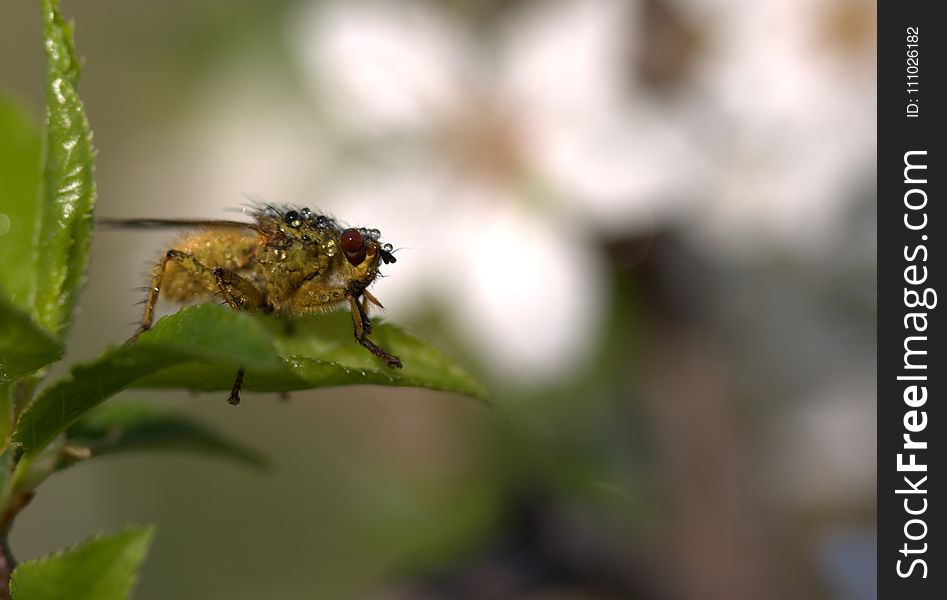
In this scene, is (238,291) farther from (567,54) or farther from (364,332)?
(567,54)

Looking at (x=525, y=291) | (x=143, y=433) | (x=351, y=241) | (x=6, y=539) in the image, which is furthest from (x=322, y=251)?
(x=525, y=291)

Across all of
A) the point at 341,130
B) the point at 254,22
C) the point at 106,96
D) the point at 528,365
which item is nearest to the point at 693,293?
the point at 528,365

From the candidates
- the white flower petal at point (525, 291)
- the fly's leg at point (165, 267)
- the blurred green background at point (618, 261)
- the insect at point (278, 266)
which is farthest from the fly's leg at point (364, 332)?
the white flower petal at point (525, 291)

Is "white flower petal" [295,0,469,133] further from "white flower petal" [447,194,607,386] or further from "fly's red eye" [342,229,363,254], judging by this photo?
"fly's red eye" [342,229,363,254]

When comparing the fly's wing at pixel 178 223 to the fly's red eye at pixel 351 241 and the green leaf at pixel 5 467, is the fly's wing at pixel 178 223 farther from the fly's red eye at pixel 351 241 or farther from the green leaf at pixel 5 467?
the green leaf at pixel 5 467

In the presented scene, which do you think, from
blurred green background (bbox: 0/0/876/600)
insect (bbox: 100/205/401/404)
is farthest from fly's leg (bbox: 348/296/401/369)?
blurred green background (bbox: 0/0/876/600)
